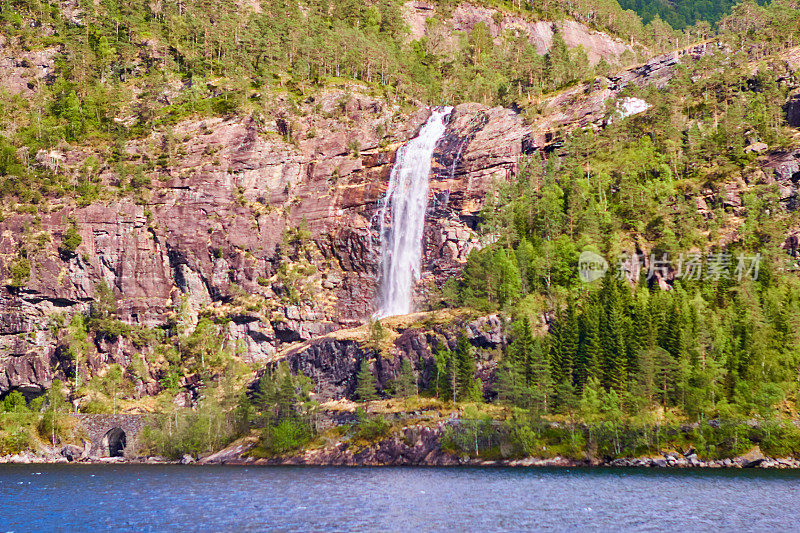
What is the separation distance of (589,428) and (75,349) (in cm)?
9138

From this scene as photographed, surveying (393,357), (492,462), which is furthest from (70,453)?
(492,462)

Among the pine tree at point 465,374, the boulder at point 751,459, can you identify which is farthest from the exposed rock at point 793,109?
the pine tree at point 465,374

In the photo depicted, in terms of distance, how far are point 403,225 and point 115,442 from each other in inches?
2589

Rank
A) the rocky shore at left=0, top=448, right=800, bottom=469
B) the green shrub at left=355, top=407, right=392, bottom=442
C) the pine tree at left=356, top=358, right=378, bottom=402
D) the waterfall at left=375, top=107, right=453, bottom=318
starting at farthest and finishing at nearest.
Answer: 1. the waterfall at left=375, top=107, right=453, bottom=318
2. the pine tree at left=356, top=358, right=378, bottom=402
3. the green shrub at left=355, top=407, right=392, bottom=442
4. the rocky shore at left=0, top=448, right=800, bottom=469

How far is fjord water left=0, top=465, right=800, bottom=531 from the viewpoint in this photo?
189 feet

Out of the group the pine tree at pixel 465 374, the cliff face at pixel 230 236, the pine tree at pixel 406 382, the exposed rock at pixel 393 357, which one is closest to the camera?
the pine tree at pixel 465 374

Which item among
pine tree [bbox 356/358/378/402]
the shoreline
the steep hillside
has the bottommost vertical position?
the shoreline

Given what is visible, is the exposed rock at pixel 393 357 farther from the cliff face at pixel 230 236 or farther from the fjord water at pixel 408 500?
the fjord water at pixel 408 500

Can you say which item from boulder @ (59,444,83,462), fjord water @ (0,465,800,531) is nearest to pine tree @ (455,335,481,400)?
fjord water @ (0,465,800,531)

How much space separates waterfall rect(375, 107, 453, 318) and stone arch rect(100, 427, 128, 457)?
4961 centimetres

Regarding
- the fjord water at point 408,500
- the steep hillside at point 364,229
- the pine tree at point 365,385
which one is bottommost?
the fjord water at point 408,500

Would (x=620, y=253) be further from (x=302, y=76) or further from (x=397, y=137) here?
(x=302, y=76)

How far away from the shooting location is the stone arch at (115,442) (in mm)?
123438

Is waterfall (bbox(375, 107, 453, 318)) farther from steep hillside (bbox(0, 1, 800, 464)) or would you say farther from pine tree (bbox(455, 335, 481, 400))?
pine tree (bbox(455, 335, 481, 400))
